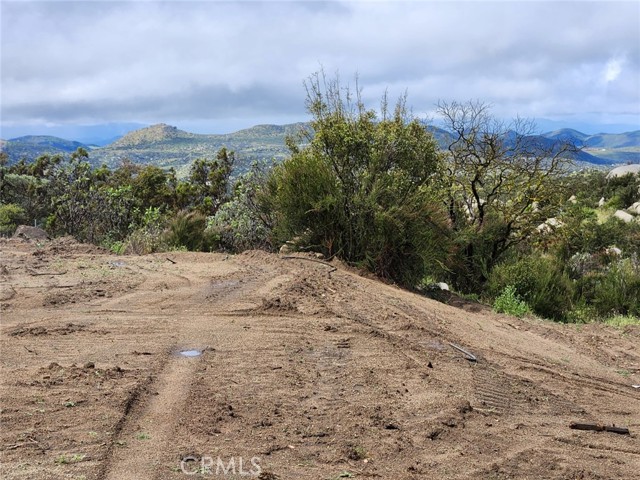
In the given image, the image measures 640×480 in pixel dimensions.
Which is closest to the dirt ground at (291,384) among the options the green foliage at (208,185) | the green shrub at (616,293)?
the green shrub at (616,293)

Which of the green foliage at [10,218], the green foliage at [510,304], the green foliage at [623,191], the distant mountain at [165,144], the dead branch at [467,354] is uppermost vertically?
the distant mountain at [165,144]

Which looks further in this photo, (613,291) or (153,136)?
(153,136)

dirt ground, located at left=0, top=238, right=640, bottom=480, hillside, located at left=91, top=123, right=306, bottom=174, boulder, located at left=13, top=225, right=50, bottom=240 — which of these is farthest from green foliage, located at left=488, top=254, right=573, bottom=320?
hillside, located at left=91, top=123, right=306, bottom=174

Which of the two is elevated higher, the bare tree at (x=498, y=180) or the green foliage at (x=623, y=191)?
the bare tree at (x=498, y=180)

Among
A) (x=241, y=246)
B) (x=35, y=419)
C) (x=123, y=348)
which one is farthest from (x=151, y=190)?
(x=35, y=419)

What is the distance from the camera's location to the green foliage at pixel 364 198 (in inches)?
518

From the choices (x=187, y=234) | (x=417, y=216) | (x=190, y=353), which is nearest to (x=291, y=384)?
(x=190, y=353)

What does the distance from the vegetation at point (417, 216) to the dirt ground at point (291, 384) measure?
224 cm

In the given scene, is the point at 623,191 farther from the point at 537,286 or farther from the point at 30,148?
the point at 30,148

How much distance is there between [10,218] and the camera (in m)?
23.3

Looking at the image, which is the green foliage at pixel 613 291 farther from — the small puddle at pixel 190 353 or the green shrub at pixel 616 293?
the small puddle at pixel 190 353

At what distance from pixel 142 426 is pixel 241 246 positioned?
11965mm

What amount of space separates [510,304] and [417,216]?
2.40 meters

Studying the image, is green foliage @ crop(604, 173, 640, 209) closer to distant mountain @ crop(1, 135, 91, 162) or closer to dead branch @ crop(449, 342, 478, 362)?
distant mountain @ crop(1, 135, 91, 162)
